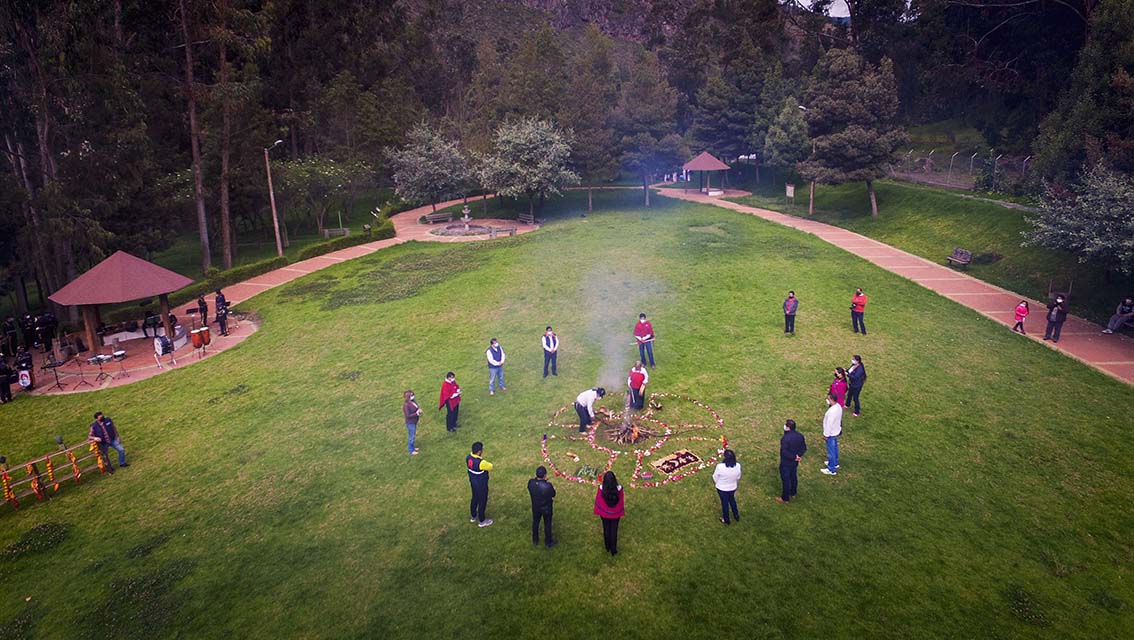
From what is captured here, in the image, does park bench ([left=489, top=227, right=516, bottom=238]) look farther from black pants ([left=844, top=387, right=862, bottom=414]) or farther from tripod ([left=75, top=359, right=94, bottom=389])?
black pants ([left=844, top=387, right=862, bottom=414])

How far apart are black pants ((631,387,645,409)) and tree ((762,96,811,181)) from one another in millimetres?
43796

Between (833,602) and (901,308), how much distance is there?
17.8m

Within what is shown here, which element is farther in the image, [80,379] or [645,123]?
[645,123]

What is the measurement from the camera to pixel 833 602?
992 centimetres

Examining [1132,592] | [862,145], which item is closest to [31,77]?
[1132,592]

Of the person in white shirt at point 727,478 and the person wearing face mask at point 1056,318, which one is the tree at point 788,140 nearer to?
the person wearing face mask at point 1056,318

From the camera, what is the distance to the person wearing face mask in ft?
65.7

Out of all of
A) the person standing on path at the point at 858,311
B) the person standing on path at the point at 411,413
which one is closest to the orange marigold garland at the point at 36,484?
the person standing on path at the point at 411,413

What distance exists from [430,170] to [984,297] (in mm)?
37968

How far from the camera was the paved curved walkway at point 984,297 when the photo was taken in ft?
63.7

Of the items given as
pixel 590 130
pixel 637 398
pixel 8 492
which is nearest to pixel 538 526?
pixel 637 398

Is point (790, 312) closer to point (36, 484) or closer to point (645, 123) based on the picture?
point (36, 484)

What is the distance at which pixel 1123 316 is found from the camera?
21.0 m

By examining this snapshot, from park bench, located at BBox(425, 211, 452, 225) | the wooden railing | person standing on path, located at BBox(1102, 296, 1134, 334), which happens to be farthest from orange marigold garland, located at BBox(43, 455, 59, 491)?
park bench, located at BBox(425, 211, 452, 225)
